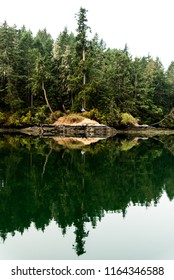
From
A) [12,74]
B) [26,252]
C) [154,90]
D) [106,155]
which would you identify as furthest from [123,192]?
[154,90]

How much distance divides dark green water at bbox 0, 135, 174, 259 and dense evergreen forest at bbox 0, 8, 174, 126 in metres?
31.0

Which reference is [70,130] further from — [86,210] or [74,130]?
[86,210]

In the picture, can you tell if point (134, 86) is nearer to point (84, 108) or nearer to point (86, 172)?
point (84, 108)

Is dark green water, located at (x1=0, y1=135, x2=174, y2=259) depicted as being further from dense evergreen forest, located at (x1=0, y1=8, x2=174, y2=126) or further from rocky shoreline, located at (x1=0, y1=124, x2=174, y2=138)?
dense evergreen forest, located at (x1=0, y1=8, x2=174, y2=126)

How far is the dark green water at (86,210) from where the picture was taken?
8.27 m

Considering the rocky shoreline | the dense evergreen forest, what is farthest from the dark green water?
the dense evergreen forest

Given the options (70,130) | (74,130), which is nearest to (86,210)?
(74,130)

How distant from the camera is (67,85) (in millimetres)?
52469

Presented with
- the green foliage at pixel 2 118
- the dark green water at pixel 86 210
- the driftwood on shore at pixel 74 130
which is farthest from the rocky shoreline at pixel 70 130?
the dark green water at pixel 86 210

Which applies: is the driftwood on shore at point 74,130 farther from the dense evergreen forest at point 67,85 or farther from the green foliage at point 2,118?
the green foliage at point 2,118

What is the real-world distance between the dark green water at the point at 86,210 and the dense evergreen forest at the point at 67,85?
30992 mm

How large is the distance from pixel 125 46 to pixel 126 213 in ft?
208

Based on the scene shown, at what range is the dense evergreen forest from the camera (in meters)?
50.4

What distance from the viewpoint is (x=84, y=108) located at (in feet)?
164
